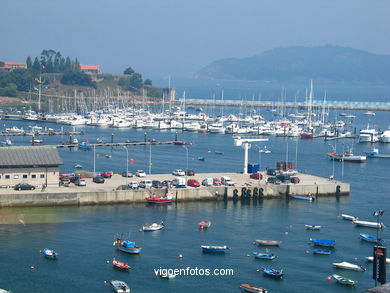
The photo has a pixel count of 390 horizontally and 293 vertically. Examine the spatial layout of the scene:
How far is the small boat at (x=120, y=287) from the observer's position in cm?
3259

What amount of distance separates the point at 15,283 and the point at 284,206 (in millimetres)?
20365

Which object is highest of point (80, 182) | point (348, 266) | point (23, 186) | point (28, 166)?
point (28, 166)

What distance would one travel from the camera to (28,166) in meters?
47.9

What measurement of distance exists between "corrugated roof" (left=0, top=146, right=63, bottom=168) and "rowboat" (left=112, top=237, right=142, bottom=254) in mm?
10870

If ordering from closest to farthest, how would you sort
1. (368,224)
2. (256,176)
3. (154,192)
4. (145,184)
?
(368,224)
(154,192)
(145,184)
(256,176)

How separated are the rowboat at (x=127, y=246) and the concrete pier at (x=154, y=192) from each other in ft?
28.0

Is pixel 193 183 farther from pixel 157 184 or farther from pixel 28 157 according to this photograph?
pixel 28 157

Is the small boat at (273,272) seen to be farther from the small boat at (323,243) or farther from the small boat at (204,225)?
the small boat at (204,225)

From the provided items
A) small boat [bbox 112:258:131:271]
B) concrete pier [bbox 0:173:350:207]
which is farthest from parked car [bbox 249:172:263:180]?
small boat [bbox 112:258:131:271]

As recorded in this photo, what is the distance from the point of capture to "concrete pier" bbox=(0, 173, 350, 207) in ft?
152

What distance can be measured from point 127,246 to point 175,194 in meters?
11.6

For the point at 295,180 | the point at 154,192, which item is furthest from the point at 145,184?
the point at 295,180

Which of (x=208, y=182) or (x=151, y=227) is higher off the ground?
(x=208, y=182)

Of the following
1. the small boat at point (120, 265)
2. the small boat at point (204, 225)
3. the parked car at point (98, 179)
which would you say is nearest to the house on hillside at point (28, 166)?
the parked car at point (98, 179)
